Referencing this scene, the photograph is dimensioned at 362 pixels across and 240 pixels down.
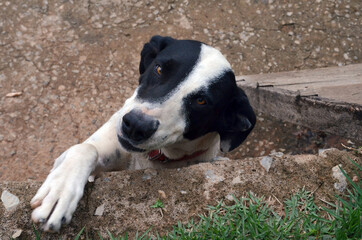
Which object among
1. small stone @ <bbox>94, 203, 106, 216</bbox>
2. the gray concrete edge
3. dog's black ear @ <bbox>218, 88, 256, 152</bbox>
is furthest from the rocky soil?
small stone @ <bbox>94, 203, 106, 216</bbox>

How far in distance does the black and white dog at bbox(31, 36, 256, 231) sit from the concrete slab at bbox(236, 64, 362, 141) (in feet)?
2.06

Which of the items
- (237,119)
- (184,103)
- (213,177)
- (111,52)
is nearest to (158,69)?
(184,103)

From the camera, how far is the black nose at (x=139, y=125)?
77.5 inches

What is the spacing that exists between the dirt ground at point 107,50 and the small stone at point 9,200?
1567mm

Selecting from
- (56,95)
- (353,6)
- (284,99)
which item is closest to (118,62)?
(56,95)

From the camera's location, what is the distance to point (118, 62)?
419 centimetres

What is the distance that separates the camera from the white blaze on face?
205 cm

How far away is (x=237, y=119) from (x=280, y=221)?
824 mm

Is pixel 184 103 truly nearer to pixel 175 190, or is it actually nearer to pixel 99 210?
pixel 175 190

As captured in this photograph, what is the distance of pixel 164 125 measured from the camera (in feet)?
6.78

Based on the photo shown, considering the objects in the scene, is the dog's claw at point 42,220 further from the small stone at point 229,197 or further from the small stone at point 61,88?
the small stone at point 61,88

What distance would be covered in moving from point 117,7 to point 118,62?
2.55 ft

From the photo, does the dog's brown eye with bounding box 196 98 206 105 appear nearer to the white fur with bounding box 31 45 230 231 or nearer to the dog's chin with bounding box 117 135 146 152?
the white fur with bounding box 31 45 230 231

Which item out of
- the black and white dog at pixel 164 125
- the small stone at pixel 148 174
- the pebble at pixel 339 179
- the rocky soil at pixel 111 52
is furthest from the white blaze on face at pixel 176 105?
the rocky soil at pixel 111 52
